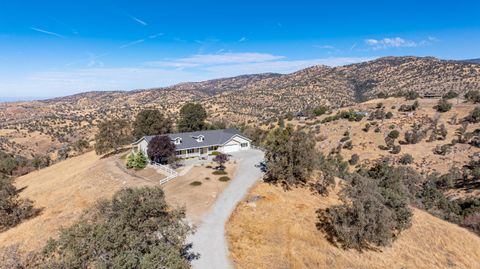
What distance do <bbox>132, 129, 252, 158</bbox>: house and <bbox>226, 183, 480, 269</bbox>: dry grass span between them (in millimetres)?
20616

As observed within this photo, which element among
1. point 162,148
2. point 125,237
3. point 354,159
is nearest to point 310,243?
point 125,237

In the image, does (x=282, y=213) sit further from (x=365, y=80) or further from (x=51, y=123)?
(x=365, y=80)

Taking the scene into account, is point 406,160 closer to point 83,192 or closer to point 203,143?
point 203,143

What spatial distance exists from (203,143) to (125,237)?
39546mm

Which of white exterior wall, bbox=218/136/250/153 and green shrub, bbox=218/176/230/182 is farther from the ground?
white exterior wall, bbox=218/136/250/153

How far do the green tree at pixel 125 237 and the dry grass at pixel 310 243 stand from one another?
7748 millimetres

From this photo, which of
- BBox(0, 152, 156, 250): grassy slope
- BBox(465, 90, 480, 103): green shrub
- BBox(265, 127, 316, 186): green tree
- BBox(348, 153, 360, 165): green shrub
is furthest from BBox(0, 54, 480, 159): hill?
BBox(265, 127, 316, 186): green tree

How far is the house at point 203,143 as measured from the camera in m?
52.7

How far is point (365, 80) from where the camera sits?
179500mm

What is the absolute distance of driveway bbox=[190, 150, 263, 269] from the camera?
2259 centimetres

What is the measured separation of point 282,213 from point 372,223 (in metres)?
9.42

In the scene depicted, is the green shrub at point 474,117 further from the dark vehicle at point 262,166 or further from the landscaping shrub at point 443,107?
the dark vehicle at point 262,166

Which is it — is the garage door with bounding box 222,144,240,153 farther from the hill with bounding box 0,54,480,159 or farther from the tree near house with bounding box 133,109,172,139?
the hill with bounding box 0,54,480,159

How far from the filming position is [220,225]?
28.4 m
